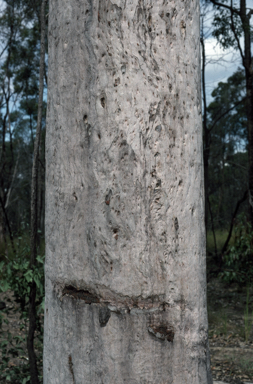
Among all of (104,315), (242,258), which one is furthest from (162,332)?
(242,258)

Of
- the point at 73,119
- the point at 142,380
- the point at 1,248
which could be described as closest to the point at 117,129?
the point at 73,119

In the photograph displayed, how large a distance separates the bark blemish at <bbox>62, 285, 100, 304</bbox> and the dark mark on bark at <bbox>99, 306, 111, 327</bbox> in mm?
26

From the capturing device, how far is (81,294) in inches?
39.4

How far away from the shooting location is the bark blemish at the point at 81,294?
3.23 ft

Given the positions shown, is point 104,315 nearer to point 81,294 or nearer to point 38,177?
point 81,294

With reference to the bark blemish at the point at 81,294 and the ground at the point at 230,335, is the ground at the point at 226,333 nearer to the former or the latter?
the ground at the point at 230,335

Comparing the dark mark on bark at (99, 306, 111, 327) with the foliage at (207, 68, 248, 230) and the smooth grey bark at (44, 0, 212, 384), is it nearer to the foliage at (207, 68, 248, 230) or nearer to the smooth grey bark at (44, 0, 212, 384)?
the smooth grey bark at (44, 0, 212, 384)

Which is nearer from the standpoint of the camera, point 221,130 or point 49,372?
point 49,372

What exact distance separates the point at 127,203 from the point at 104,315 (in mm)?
304

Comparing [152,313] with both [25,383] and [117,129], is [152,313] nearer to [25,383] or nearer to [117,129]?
[117,129]

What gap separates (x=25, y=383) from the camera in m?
2.37

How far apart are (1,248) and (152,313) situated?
20.7 feet

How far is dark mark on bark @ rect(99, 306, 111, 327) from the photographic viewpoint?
963 mm

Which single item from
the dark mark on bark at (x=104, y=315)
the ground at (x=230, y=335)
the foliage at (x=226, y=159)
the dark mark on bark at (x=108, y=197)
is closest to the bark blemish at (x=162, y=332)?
the dark mark on bark at (x=104, y=315)
